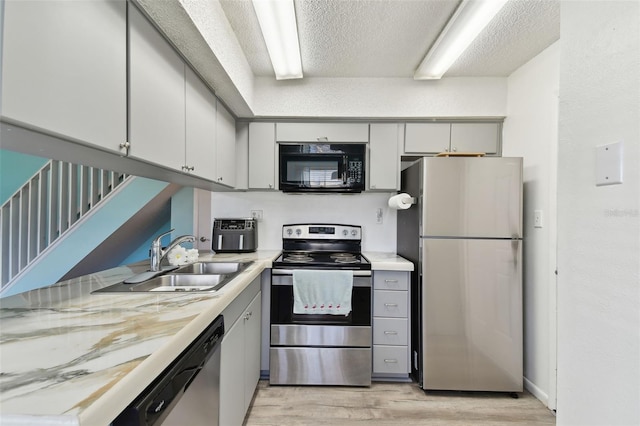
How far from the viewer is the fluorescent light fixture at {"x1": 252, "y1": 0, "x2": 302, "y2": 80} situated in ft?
4.62

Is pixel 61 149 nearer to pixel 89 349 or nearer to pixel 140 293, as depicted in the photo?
pixel 140 293

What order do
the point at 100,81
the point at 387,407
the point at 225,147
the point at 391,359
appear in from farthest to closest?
1. the point at 225,147
2. the point at 391,359
3. the point at 387,407
4. the point at 100,81

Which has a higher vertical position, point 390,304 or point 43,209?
point 43,209

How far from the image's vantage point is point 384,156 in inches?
95.0

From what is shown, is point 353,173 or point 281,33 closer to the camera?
point 281,33

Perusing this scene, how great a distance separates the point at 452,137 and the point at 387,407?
2173 mm

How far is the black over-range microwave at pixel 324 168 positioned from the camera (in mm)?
2346

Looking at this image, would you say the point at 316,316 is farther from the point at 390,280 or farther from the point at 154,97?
the point at 154,97

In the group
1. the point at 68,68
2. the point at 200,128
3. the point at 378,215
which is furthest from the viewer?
the point at 378,215

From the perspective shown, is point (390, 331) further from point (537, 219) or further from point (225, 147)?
point (225, 147)

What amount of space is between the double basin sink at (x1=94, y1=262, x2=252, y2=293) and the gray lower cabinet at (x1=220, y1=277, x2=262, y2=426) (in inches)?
6.3

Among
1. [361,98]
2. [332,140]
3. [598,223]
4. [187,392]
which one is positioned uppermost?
[361,98]

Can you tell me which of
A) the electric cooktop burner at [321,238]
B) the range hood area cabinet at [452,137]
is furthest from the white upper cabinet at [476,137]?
the electric cooktop burner at [321,238]

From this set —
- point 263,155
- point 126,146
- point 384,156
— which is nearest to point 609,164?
point 126,146
